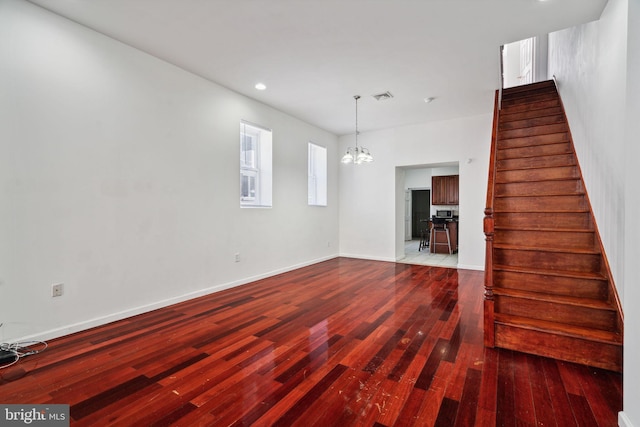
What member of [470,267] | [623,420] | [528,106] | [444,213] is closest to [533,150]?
[528,106]

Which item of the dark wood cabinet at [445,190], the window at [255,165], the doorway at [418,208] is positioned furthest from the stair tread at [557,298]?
the doorway at [418,208]

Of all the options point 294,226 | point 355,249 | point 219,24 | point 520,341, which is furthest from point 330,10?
point 355,249

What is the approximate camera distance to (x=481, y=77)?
4059 mm

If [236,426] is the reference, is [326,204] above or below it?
above

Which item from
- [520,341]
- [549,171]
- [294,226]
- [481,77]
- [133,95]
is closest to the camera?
[520,341]

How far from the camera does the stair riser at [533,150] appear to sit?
158 inches

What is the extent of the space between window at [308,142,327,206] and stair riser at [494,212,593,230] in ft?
12.8

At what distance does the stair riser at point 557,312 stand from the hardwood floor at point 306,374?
0.37 metres

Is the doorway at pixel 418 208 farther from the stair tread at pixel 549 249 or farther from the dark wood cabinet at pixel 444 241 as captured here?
the stair tread at pixel 549 249

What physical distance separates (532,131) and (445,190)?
4.60 metres

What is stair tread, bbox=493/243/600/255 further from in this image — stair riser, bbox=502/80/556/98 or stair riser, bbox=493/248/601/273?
stair riser, bbox=502/80/556/98

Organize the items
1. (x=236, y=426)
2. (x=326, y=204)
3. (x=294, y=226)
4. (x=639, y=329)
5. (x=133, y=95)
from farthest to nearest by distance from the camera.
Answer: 1. (x=326, y=204)
2. (x=294, y=226)
3. (x=133, y=95)
4. (x=236, y=426)
5. (x=639, y=329)

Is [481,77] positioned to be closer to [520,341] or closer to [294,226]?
[520,341]

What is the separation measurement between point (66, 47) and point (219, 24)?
145 cm
